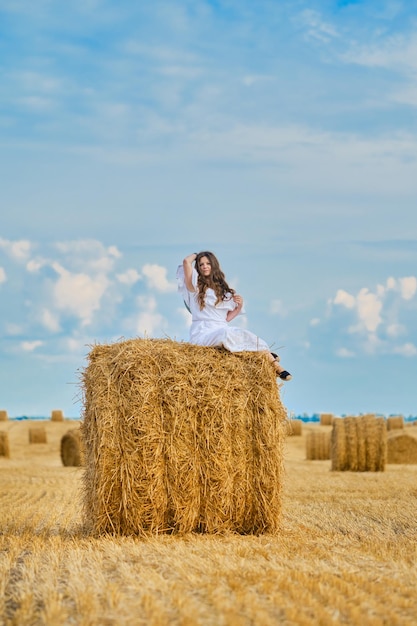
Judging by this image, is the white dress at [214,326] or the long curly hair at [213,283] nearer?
the white dress at [214,326]

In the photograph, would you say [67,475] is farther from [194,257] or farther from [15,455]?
[15,455]

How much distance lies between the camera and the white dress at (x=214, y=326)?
841 cm

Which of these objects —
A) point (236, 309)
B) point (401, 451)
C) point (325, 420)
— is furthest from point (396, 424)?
point (236, 309)

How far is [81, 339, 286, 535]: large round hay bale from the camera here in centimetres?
787

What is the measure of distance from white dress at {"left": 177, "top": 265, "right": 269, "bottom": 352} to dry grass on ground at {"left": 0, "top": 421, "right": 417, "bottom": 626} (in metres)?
1.77

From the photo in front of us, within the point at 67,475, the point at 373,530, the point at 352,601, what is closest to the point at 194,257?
the point at 373,530

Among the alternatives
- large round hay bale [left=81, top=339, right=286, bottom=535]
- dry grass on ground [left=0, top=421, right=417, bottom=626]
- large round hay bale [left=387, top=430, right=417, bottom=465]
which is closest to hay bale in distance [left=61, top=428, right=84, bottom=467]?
large round hay bale [left=387, top=430, right=417, bottom=465]

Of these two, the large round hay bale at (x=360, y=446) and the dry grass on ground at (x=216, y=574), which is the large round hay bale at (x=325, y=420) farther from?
the dry grass on ground at (x=216, y=574)

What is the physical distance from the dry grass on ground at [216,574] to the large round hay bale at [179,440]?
0.29m

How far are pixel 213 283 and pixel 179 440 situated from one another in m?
1.88

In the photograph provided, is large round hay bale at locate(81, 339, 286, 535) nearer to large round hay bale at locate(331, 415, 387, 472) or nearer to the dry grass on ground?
the dry grass on ground

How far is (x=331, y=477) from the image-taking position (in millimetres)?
16469

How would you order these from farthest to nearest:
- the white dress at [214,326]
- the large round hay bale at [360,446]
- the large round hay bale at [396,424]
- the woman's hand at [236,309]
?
the large round hay bale at [396,424], the large round hay bale at [360,446], the woman's hand at [236,309], the white dress at [214,326]

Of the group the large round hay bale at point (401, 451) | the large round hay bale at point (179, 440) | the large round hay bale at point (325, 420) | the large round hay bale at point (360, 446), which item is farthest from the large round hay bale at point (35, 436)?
the large round hay bale at point (179, 440)
